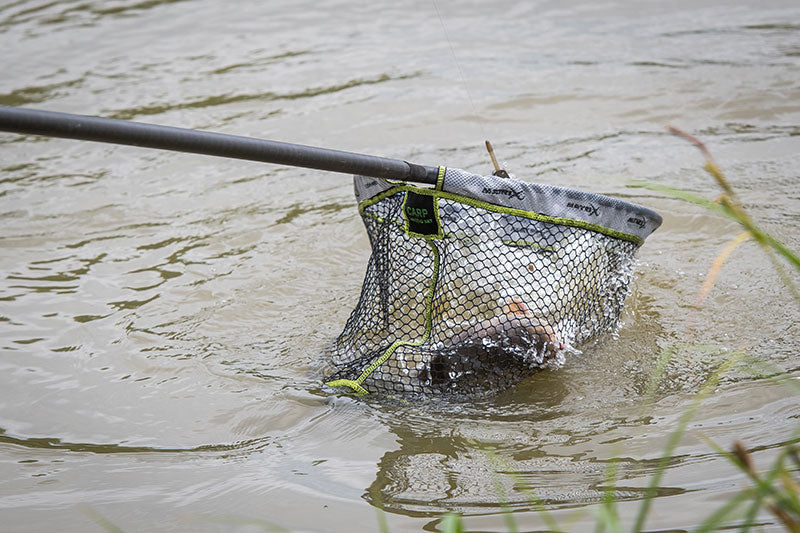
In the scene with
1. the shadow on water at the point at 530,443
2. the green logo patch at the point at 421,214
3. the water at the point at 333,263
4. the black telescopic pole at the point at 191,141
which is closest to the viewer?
the black telescopic pole at the point at 191,141

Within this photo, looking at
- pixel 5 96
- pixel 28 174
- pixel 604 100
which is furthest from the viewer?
pixel 5 96

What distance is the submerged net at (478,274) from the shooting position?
291 centimetres

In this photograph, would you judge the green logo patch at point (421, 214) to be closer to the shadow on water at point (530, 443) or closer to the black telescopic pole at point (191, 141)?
the black telescopic pole at point (191, 141)

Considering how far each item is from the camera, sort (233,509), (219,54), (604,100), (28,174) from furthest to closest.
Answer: (219,54)
(604,100)
(28,174)
(233,509)

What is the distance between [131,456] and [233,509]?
0.52m

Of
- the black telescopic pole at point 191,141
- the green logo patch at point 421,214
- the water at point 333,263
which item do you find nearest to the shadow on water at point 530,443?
the water at point 333,263

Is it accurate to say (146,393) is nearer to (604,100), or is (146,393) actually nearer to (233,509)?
(233,509)

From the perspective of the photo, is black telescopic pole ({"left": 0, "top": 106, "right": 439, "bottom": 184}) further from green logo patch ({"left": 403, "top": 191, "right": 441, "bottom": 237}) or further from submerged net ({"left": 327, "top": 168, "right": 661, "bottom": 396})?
submerged net ({"left": 327, "top": 168, "right": 661, "bottom": 396})

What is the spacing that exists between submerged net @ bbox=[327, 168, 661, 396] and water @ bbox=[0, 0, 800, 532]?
0.38 feet

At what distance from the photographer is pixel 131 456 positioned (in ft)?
9.06

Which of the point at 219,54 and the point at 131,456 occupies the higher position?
the point at 219,54

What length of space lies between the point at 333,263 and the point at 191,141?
200cm

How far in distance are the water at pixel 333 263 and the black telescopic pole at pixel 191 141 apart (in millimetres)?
803

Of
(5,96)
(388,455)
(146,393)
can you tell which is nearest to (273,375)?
(146,393)
